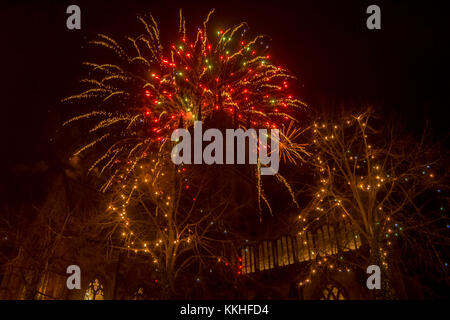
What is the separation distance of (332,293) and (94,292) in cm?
1480

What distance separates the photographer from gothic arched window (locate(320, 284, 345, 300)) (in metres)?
13.0

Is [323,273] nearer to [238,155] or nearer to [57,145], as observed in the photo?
[238,155]

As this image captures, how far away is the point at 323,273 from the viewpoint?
43.4ft

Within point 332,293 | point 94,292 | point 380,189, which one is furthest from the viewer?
point 94,292

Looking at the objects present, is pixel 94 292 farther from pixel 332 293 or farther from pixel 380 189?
pixel 380 189

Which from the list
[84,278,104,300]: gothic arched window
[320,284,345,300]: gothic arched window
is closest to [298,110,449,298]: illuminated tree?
[320,284,345,300]: gothic arched window

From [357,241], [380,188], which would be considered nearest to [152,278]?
[357,241]

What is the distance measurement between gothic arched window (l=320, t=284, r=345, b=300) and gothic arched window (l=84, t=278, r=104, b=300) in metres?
13.9

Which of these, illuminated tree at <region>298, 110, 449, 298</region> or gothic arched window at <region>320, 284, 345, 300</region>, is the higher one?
illuminated tree at <region>298, 110, 449, 298</region>

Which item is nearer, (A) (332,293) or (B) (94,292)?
(A) (332,293)

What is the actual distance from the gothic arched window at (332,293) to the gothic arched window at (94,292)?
1393 cm

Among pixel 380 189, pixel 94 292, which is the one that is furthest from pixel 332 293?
pixel 94 292

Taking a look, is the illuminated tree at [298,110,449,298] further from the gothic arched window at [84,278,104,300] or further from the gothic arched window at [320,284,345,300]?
the gothic arched window at [84,278,104,300]

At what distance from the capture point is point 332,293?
13.2 m
